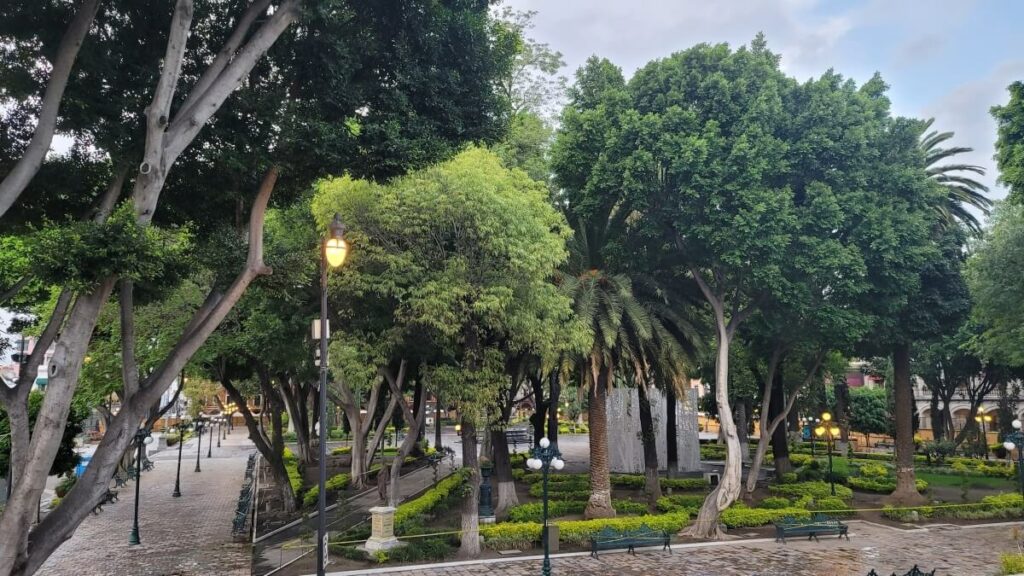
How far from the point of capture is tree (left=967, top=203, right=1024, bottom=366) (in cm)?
2375

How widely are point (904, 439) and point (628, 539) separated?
14.5 meters

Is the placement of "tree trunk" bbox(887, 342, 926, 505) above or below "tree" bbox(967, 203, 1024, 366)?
below

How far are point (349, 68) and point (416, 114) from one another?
5.08 ft

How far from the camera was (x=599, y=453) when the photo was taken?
→ 851 inches

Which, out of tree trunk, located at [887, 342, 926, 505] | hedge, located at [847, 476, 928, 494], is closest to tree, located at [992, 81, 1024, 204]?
tree trunk, located at [887, 342, 926, 505]

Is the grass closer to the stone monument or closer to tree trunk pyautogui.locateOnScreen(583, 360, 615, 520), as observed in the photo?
the stone monument

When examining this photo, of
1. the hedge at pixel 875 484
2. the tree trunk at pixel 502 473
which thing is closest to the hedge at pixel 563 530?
the tree trunk at pixel 502 473

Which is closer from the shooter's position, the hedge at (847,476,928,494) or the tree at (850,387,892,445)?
the hedge at (847,476,928,494)

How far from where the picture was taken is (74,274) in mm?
8961

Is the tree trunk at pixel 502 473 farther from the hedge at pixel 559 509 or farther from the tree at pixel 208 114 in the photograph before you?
the tree at pixel 208 114

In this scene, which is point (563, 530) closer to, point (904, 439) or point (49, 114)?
point (904, 439)

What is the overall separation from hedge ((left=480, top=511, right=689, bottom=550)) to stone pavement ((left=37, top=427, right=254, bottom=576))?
6.72m

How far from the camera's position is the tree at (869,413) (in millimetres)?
53875

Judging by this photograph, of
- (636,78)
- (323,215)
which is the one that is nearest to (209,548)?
(323,215)
